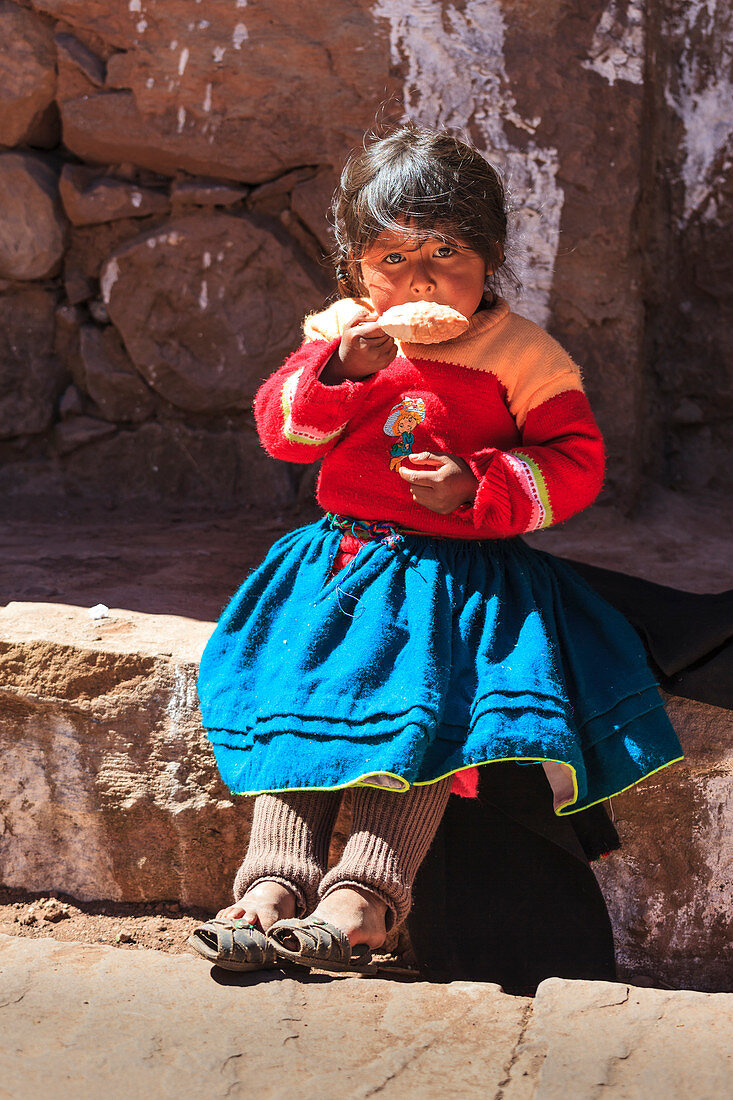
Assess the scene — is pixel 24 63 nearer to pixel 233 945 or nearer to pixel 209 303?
pixel 209 303

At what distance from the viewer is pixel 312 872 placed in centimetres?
142

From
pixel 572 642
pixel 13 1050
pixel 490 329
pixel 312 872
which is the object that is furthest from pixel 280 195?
pixel 13 1050

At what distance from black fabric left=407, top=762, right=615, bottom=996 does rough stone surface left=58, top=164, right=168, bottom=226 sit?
1.84m

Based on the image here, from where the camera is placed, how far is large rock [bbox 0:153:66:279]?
279 cm

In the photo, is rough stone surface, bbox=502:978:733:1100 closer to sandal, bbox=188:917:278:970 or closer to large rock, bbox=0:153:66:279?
sandal, bbox=188:917:278:970

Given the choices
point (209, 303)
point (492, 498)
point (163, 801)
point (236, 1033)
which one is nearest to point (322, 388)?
point (492, 498)

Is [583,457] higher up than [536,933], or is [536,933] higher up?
[583,457]

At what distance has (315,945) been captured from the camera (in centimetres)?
126

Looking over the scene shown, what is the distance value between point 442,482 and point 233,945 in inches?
27.5

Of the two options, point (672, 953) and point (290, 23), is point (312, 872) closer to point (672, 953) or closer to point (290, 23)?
point (672, 953)

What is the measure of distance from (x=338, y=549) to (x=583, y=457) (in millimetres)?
406

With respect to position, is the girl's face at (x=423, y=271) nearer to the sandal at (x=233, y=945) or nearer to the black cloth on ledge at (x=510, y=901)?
the black cloth on ledge at (x=510, y=901)

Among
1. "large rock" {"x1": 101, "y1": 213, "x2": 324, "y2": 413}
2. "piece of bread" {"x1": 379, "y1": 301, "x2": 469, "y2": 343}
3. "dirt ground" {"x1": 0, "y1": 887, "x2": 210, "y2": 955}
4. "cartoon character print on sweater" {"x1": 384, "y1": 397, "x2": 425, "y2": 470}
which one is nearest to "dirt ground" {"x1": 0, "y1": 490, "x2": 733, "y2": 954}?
"dirt ground" {"x1": 0, "y1": 887, "x2": 210, "y2": 955}

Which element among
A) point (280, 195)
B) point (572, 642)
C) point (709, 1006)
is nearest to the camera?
point (709, 1006)
